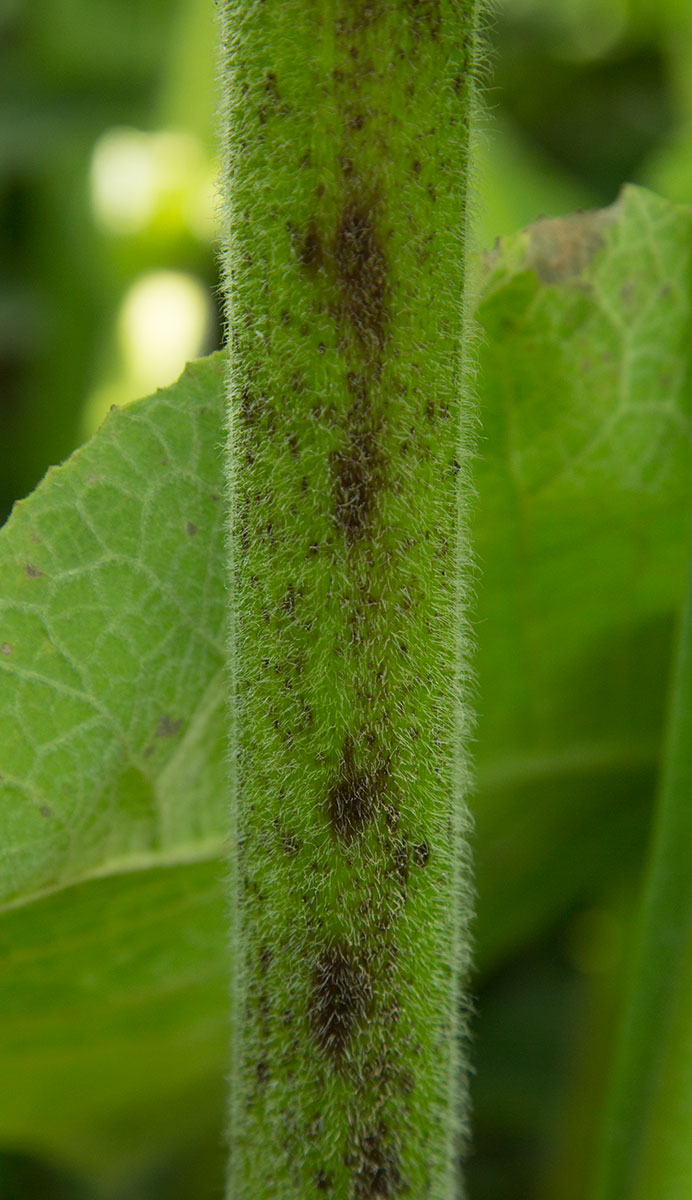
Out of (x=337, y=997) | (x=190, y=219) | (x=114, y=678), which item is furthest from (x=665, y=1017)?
(x=190, y=219)

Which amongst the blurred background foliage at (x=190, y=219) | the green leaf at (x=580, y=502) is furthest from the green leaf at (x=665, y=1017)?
the blurred background foliage at (x=190, y=219)

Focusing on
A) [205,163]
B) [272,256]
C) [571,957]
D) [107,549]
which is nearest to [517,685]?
[107,549]

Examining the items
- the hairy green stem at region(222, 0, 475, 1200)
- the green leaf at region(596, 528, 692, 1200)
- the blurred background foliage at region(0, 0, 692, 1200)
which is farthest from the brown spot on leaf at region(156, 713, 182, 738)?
the blurred background foliage at region(0, 0, 692, 1200)

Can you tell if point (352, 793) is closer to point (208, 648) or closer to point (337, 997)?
point (337, 997)

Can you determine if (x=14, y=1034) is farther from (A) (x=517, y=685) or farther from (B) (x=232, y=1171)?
(A) (x=517, y=685)

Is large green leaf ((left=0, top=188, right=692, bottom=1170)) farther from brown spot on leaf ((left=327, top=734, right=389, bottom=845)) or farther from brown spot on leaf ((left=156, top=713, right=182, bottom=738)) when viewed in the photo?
brown spot on leaf ((left=327, top=734, right=389, bottom=845))

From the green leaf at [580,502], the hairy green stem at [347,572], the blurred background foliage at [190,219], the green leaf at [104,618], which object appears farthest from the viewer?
the blurred background foliage at [190,219]

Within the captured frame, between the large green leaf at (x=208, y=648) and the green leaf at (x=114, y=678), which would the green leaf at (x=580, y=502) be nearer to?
the large green leaf at (x=208, y=648)
